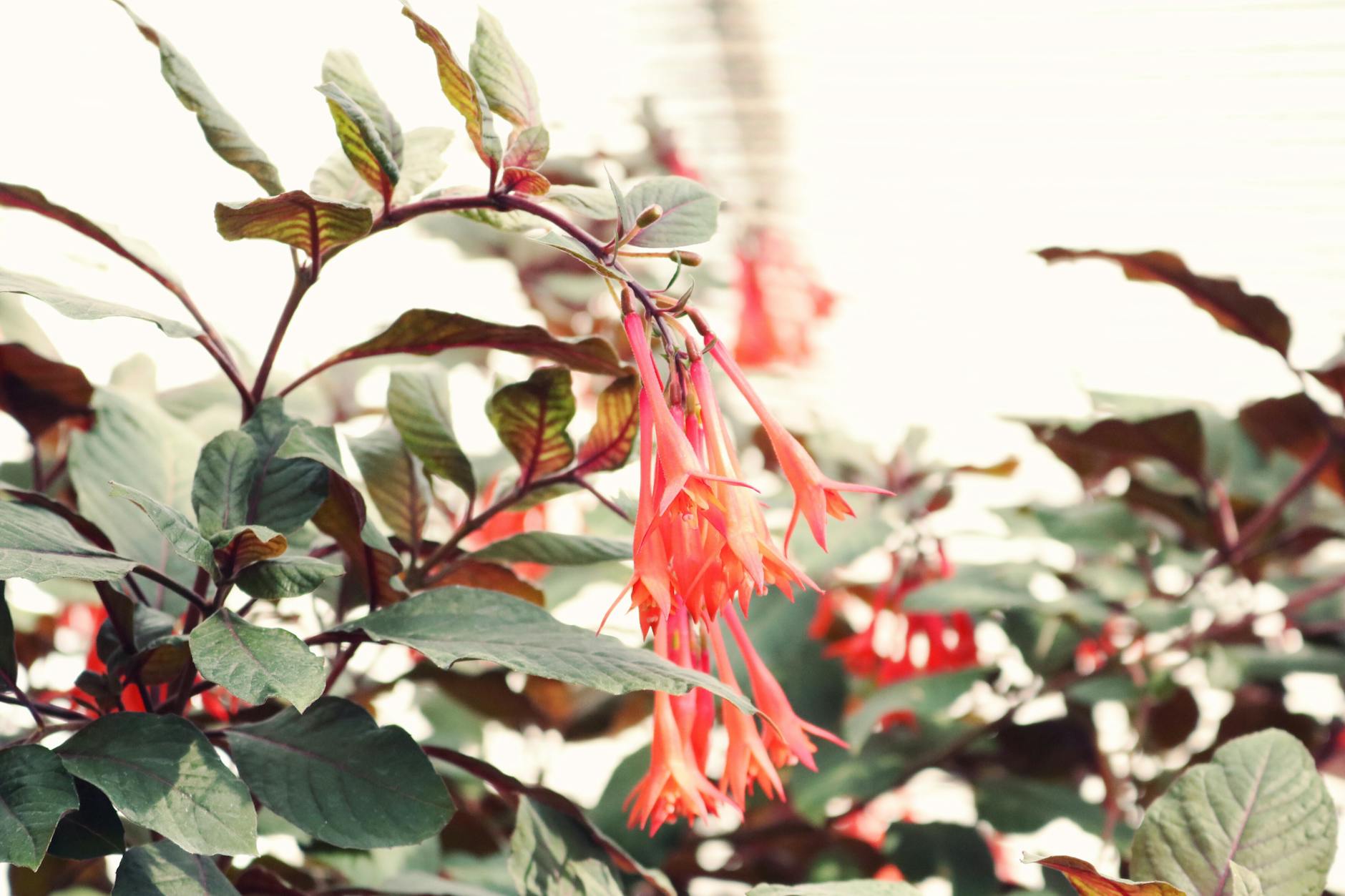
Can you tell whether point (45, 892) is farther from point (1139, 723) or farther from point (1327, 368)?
point (1327, 368)

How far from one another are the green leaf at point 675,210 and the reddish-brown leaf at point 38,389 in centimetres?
33

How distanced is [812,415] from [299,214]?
2.41ft

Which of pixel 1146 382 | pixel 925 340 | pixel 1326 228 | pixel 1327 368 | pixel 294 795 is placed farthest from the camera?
pixel 925 340

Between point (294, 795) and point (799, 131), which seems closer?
point (294, 795)

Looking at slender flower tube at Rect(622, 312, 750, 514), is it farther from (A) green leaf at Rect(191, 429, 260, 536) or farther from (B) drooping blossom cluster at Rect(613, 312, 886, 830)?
(A) green leaf at Rect(191, 429, 260, 536)

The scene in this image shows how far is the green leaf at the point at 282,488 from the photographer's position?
1.28ft

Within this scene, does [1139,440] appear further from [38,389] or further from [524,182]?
[38,389]

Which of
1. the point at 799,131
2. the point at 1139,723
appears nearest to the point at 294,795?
the point at 1139,723

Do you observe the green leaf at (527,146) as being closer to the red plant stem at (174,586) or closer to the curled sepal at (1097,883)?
the red plant stem at (174,586)

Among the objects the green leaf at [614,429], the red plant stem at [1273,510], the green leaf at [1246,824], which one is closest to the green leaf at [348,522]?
the green leaf at [614,429]

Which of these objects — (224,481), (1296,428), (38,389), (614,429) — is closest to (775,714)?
(614,429)

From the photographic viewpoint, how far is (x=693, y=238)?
386 millimetres

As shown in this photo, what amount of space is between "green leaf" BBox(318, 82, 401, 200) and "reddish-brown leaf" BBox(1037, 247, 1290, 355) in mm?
448

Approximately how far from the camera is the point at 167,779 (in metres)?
0.32
